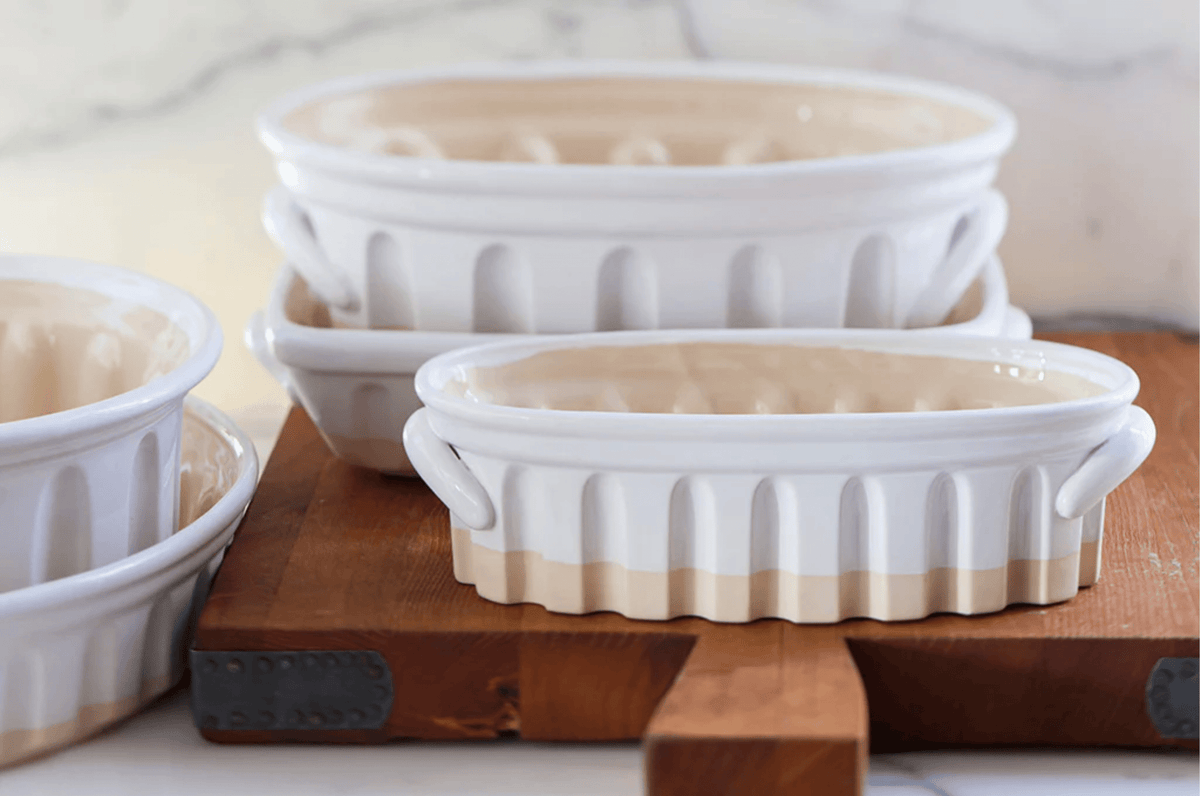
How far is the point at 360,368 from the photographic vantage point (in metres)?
0.57

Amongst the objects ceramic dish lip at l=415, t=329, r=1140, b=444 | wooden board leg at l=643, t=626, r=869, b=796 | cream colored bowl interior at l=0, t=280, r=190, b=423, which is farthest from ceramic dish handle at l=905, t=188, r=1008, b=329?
cream colored bowl interior at l=0, t=280, r=190, b=423

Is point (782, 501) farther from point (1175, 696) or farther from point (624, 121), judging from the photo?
point (624, 121)

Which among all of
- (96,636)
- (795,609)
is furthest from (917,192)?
(96,636)

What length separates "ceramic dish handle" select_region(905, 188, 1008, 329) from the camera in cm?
58

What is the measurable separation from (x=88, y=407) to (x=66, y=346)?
0.51 feet

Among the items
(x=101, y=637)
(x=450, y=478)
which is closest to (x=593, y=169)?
(x=450, y=478)

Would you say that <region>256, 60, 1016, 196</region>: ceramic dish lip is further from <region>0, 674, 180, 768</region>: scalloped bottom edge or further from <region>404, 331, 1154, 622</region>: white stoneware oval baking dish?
<region>0, 674, 180, 768</region>: scalloped bottom edge

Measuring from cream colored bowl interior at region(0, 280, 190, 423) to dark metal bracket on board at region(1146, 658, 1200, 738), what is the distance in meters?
0.38

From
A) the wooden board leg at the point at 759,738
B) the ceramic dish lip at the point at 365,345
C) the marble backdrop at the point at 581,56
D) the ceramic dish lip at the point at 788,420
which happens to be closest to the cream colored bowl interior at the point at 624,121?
the marble backdrop at the point at 581,56

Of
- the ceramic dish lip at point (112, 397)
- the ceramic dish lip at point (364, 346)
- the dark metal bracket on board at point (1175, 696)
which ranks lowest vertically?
the dark metal bracket on board at point (1175, 696)

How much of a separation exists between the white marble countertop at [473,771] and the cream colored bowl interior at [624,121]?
341mm

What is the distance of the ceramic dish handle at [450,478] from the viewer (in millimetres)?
461

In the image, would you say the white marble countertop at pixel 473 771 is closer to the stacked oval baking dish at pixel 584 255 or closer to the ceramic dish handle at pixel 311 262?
the stacked oval baking dish at pixel 584 255

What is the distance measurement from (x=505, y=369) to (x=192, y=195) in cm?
37
